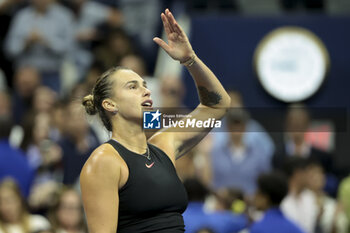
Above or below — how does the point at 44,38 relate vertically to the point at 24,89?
above

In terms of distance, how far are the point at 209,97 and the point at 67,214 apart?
2.41 metres

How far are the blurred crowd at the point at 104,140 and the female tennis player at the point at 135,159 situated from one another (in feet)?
3.12

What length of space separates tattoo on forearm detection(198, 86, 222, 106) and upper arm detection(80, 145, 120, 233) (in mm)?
624

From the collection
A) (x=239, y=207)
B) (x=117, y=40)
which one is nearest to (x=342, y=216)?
(x=239, y=207)

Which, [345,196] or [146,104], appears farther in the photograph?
[345,196]

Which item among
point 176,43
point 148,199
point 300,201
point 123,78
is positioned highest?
point 176,43

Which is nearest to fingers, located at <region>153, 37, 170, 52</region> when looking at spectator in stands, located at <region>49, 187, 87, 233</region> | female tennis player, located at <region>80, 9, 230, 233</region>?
female tennis player, located at <region>80, 9, 230, 233</region>

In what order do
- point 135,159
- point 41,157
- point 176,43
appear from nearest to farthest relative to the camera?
point 135,159
point 176,43
point 41,157

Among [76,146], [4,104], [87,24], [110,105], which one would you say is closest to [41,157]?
[76,146]

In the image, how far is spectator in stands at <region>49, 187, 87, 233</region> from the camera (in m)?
5.46

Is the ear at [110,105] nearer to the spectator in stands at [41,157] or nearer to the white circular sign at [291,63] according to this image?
the spectator in stands at [41,157]

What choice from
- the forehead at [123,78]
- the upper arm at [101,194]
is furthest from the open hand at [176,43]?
the upper arm at [101,194]

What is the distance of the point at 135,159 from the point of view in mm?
3037

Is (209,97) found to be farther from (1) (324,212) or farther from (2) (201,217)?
(1) (324,212)
